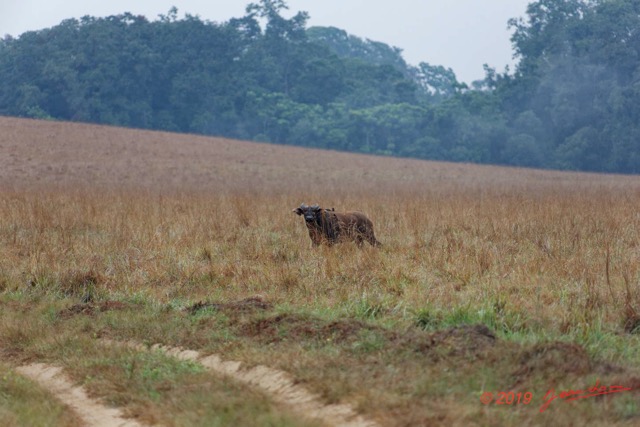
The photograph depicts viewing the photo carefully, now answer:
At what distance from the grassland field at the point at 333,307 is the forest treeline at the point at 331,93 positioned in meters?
39.7

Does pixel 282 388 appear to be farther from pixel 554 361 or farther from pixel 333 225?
pixel 333 225

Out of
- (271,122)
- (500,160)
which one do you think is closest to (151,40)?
(271,122)

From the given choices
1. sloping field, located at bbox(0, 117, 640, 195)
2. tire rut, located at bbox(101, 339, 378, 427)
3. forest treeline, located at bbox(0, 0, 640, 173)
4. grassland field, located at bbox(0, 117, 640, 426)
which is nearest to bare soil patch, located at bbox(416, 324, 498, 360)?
grassland field, located at bbox(0, 117, 640, 426)

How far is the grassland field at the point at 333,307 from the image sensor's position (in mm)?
6730

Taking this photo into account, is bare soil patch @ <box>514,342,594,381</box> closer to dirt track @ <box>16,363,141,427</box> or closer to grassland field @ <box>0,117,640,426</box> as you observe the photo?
grassland field @ <box>0,117,640,426</box>

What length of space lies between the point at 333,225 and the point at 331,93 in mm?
56432

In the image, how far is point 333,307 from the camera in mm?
9758

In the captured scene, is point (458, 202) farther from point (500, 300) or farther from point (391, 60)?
point (391, 60)

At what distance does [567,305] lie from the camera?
8.94 m

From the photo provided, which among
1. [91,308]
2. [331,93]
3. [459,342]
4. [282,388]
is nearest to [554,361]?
[459,342]

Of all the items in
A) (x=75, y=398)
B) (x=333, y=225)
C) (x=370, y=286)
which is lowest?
(x=75, y=398)

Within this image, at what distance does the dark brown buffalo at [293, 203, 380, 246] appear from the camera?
1460 centimetres

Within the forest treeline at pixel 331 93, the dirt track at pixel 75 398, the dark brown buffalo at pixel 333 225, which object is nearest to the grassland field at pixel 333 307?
the dirt track at pixel 75 398

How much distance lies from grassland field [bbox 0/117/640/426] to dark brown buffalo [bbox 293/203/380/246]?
0.41m
